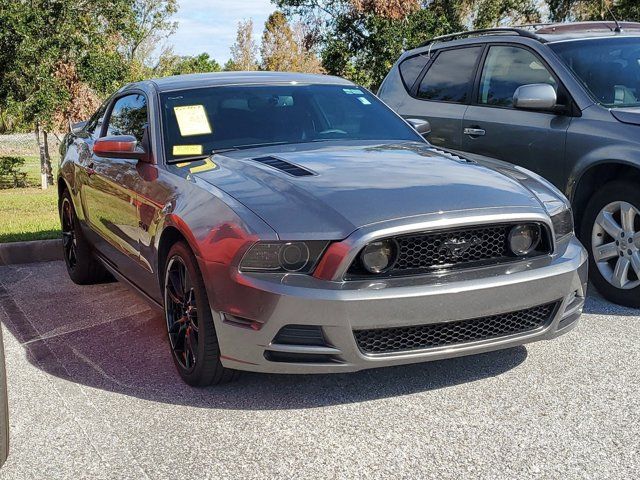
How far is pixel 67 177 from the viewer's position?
6.74 meters

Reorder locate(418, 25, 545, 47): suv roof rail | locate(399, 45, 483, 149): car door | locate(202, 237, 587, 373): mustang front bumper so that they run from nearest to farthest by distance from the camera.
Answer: locate(202, 237, 587, 373): mustang front bumper, locate(418, 25, 545, 47): suv roof rail, locate(399, 45, 483, 149): car door

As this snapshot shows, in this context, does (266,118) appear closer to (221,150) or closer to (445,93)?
(221,150)

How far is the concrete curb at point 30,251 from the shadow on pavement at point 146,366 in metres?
1.52

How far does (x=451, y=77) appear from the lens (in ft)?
23.1

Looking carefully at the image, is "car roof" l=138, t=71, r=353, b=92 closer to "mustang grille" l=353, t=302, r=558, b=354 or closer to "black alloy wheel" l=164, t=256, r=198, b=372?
"black alloy wheel" l=164, t=256, r=198, b=372

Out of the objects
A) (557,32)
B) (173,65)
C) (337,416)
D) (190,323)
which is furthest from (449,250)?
(173,65)

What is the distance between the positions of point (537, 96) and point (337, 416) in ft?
10.00

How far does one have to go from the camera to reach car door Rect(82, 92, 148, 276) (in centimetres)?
493

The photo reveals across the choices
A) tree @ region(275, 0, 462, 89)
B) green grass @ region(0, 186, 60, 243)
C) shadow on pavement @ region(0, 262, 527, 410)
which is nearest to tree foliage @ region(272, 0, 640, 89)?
tree @ region(275, 0, 462, 89)

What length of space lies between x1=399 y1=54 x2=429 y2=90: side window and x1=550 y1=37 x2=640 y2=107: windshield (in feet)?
5.21

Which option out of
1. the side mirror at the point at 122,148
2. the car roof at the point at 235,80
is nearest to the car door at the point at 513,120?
the car roof at the point at 235,80

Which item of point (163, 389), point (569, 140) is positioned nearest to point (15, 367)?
point (163, 389)

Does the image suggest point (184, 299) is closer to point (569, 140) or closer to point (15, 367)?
point (15, 367)

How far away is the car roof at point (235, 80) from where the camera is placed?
17.3 ft
